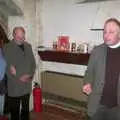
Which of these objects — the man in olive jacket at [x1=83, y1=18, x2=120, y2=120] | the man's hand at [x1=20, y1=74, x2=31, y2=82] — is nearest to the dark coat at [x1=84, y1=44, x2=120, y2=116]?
the man in olive jacket at [x1=83, y1=18, x2=120, y2=120]

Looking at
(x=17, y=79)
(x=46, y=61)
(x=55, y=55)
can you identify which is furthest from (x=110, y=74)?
(x=46, y=61)

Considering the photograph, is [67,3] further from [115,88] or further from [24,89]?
[115,88]

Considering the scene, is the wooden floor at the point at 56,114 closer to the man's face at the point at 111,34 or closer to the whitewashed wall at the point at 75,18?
the whitewashed wall at the point at 75,18

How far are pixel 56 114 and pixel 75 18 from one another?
58.1 inches

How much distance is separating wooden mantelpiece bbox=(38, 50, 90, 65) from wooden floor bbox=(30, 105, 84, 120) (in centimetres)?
77

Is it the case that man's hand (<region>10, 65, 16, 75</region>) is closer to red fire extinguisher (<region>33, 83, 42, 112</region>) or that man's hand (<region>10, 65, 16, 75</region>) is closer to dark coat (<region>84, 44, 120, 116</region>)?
red fire extinguisher (<region>33, 83, 42, 112</region>)

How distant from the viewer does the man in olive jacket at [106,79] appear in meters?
2.13

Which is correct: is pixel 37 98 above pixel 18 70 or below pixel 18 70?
below

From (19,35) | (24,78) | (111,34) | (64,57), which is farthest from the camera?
(64,57)

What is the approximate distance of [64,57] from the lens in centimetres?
408

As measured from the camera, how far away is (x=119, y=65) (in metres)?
2.15

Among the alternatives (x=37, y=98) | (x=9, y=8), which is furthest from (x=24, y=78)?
(x=9, y=8)

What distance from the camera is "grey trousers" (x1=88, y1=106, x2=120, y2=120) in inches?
84.0

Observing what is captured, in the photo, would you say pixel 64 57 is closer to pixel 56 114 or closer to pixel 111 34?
pixel 56 114
